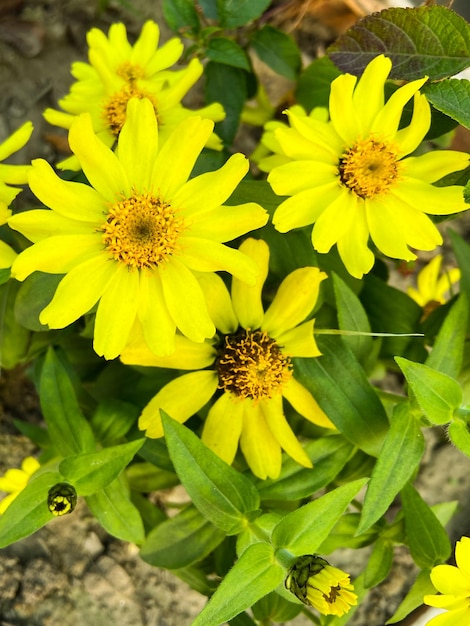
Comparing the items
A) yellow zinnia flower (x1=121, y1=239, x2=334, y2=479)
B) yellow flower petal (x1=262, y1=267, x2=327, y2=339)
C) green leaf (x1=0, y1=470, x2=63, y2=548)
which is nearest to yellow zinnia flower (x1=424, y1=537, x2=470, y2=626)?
yellow zinnia flower (x1=121, y1=239, x2=334, y2=479)

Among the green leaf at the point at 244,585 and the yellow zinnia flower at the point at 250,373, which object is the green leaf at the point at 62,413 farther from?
the green leaf at the point at 244,585

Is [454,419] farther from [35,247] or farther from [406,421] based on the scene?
[35,247]

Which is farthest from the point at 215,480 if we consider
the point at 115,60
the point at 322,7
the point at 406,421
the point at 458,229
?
the point at 322,7

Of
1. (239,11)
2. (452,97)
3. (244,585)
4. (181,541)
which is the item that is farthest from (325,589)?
(239,11)

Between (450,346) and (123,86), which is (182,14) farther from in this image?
(450,346)

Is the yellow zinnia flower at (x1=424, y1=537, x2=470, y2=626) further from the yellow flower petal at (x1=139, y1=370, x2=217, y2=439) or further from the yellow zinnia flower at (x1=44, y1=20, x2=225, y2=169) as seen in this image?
the yellow zinnia flower at (x1=44, y1=20, x2=225, y2=169)

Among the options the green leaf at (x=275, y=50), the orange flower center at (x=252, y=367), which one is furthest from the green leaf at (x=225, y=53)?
the orange flower center at (x=252, y=367)
